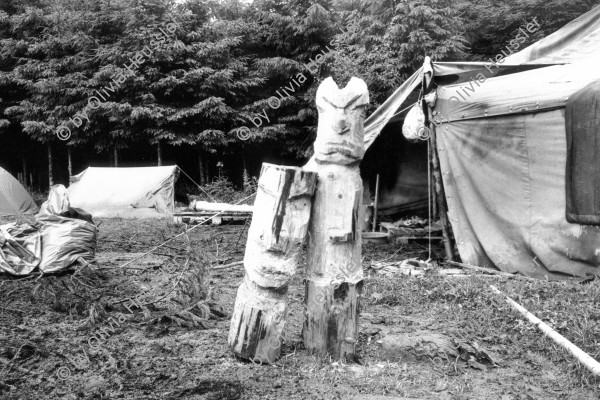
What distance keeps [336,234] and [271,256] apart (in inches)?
16.2

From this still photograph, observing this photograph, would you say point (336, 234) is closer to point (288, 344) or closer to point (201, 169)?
point (288, 344)

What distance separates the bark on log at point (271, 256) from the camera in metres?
3.14

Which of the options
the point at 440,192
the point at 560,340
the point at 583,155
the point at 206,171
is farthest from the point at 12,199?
the point at 560,340

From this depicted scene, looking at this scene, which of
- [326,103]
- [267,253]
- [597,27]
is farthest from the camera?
[597,27]

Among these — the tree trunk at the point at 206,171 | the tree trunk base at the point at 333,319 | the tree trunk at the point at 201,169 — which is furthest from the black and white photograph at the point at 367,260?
the tree trunk at the point at 206,171

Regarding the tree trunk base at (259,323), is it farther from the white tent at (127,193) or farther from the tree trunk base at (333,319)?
the white tent at (127,193)

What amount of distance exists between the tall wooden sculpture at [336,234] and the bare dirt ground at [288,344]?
0.20m

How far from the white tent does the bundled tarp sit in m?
6.23

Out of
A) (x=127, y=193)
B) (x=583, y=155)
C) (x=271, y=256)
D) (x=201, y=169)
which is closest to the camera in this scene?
(x=271, y=256)

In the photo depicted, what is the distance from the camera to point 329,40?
1655cm

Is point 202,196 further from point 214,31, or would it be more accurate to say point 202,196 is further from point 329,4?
point 329,4

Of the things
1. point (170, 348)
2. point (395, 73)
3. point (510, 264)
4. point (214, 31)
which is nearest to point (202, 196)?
point (214, 31)

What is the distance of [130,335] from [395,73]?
11.3 metres

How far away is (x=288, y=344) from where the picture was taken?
3.45 m
